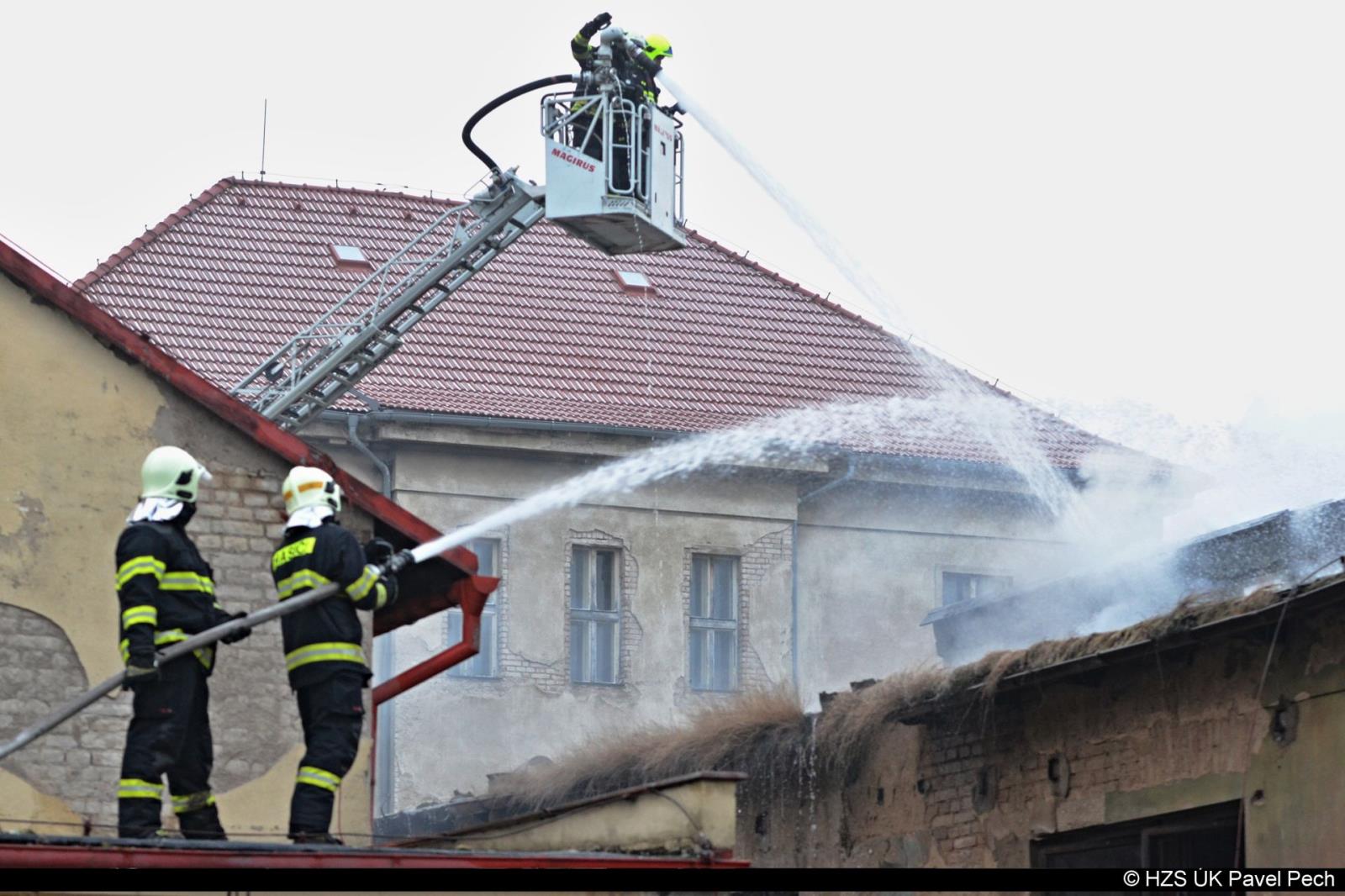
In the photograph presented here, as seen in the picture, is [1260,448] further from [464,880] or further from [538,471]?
[464,880]

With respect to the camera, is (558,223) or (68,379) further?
(558,223)

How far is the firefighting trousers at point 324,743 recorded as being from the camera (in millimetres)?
11188

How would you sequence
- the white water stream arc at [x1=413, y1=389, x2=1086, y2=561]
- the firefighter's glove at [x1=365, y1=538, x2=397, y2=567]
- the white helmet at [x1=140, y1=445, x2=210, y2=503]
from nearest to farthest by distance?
the white helmet at [x1=140, y1=445, x2=210, y2=503] → the firefighter's glove at [x1=365, y1=538, x2=397, y2=567] → the white water stream arc at [x1=413, y1=389, x2=1086, y2=561]

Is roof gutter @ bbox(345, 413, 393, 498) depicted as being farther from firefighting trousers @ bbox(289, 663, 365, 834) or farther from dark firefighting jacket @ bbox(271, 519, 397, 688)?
firefighting trousers @ bbox(289, 663, 365, 834)

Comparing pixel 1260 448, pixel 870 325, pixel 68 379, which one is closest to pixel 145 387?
pixel 68 379

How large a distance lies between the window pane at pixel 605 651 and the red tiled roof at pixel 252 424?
10.7 meters

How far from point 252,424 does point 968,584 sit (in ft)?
47.4

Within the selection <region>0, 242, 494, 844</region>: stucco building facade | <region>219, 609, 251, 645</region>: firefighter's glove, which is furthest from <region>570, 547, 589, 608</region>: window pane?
<region>219, 609, 251, 645</region>: firefighter's glove

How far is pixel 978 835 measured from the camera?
1548 centimetres

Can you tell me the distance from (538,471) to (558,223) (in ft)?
24.3

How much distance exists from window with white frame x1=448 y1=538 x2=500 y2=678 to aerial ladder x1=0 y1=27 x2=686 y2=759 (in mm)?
6231

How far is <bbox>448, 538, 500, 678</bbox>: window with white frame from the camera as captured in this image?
25062 mm

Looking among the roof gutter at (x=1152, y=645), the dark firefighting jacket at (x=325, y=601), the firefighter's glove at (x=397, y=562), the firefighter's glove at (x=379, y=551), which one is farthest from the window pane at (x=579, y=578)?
the dark firefighting jacket at (x=325, y=601)

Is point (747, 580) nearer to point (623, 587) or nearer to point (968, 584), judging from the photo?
point (623, 587)
